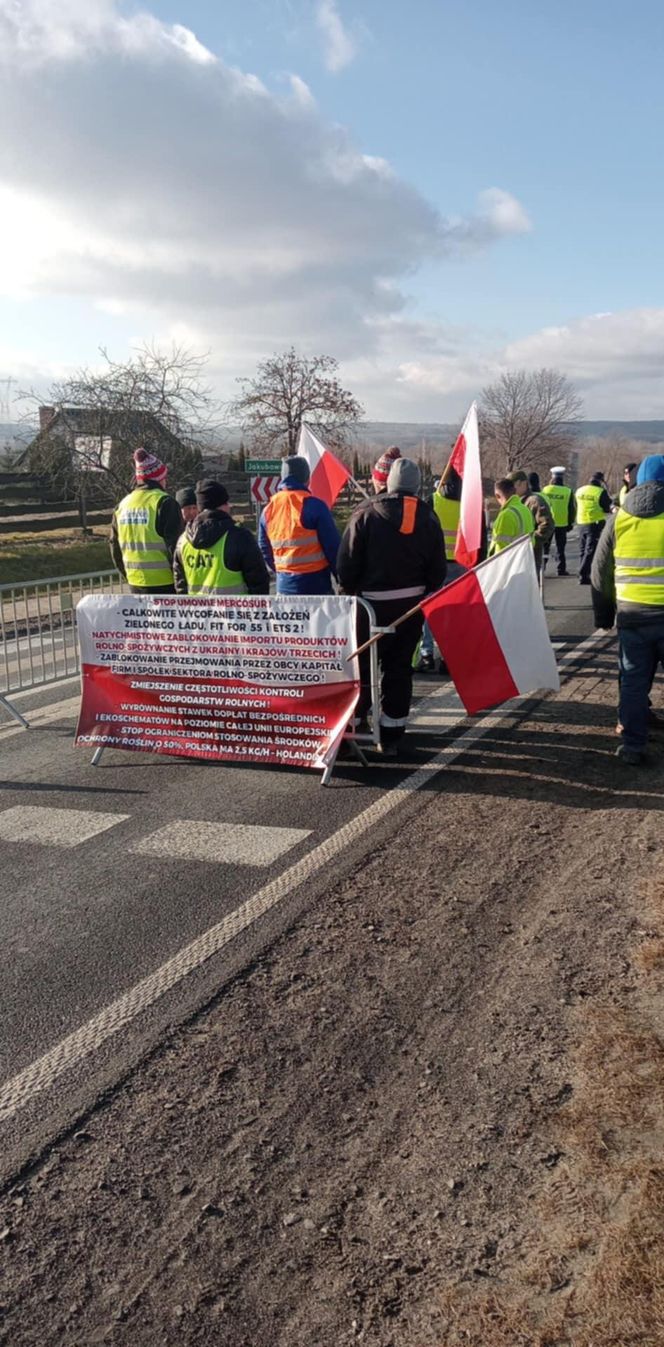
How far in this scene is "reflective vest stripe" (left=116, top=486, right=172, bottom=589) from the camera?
861cm

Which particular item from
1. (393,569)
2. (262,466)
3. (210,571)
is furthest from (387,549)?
(262,466)

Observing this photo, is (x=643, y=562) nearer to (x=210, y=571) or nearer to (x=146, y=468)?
(x=210, y=571)

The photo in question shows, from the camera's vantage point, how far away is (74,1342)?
7.88ft

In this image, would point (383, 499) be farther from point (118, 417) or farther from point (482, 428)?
point (482, 428)

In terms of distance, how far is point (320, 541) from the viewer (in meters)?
7.84

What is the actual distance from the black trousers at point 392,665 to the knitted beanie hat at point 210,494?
137 centimetres

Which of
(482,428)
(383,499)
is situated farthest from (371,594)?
(482,428)

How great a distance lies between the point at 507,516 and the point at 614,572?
137 inches


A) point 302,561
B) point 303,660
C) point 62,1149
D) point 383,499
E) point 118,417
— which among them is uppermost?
point 118,417

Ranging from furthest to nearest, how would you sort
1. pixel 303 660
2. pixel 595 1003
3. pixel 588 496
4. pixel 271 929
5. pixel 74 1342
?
1. pixel 588 496
2. pixel 303 660
3. pixel 271 929
4. pixel 595 1003
5. pixel 74 1342

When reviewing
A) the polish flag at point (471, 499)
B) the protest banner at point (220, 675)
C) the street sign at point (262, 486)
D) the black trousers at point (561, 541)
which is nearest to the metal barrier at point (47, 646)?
the protest banner at point (220, 675)

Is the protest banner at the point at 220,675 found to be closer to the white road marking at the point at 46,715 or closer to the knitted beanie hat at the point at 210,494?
the knitted beanie hat at the point at 210,494

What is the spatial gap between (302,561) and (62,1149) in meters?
5.37

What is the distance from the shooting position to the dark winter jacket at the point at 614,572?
22.2 feet
